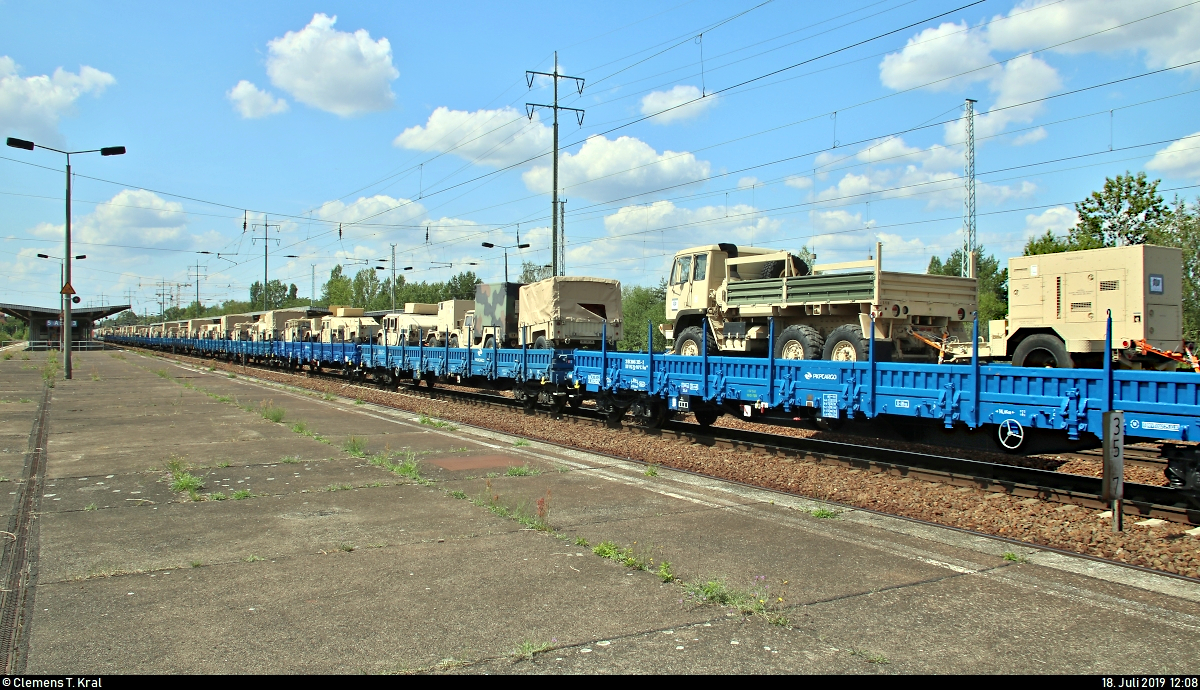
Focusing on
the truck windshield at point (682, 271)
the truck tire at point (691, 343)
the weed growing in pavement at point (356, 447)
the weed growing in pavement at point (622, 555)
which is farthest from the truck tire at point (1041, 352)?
the weed growing in pavement at point (356, 447)

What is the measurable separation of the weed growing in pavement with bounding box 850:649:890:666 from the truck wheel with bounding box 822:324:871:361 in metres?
7.60

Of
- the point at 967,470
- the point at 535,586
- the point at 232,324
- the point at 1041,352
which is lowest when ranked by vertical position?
the point at 535,586

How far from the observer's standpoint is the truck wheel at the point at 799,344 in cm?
1220

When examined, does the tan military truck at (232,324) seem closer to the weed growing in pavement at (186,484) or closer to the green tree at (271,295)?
the weed growing in pavement at (186,484)

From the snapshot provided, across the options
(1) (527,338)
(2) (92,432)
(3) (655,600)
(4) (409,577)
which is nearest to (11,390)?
(2) (92,432)

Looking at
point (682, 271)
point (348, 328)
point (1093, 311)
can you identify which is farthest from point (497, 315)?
point (348, 328)

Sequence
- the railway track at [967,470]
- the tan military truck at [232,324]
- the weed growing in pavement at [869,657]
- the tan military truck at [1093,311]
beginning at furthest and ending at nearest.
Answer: the tan military truck at [232,324] → the tan military truck at [1093,311] → the railway track at [967,470] → the weed growing in pavement at [869,657]

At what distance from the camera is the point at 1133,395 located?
7219 millimetres

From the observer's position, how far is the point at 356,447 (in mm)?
11609

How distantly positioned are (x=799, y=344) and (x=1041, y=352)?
143 inches

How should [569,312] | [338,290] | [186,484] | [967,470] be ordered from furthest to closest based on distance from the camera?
[338,290] < [569,312] < [967,470] < [186,484]

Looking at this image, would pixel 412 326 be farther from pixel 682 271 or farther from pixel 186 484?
pixel 186 484

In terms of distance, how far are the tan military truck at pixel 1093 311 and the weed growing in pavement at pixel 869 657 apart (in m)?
8.65
